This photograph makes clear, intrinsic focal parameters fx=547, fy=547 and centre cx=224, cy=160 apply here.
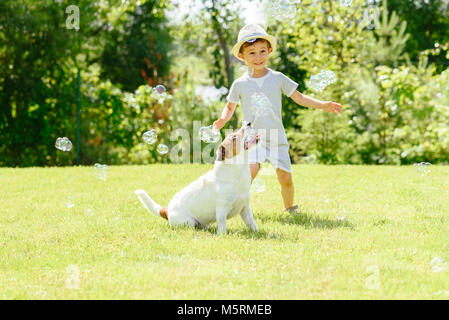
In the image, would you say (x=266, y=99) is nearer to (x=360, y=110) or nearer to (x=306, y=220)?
(x=306, y=220)

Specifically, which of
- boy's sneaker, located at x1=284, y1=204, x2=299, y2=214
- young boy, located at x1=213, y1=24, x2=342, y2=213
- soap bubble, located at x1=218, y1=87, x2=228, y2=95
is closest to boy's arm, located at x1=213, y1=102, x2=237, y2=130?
young boy, located at x1=213, y1=24, x2=342, y2=213

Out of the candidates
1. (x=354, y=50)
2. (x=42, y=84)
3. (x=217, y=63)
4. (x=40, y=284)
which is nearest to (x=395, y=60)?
(x=354, y=50)

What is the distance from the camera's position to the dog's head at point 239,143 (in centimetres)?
430

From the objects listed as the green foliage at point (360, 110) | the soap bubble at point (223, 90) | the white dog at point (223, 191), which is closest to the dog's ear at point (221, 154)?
the white dog at point (223, 191)

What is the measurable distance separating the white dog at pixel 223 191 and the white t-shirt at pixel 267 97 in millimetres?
970

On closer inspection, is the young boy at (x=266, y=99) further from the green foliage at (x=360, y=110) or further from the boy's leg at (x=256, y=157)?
the green foliage at (x=360, y=110)

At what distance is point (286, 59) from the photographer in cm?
1503

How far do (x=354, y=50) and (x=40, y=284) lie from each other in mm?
11862

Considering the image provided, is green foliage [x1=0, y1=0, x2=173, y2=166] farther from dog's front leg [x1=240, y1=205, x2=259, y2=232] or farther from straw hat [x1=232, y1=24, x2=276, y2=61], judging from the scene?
Result: dog's front leg [x1=240, y1=205, x2=259, y2=232]

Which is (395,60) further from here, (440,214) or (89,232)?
(89,232)

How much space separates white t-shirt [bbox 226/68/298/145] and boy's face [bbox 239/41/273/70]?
18 centimetres

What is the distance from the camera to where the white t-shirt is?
5344 millimetres

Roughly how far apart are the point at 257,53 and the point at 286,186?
1.36 m

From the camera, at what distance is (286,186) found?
5.54 metres
